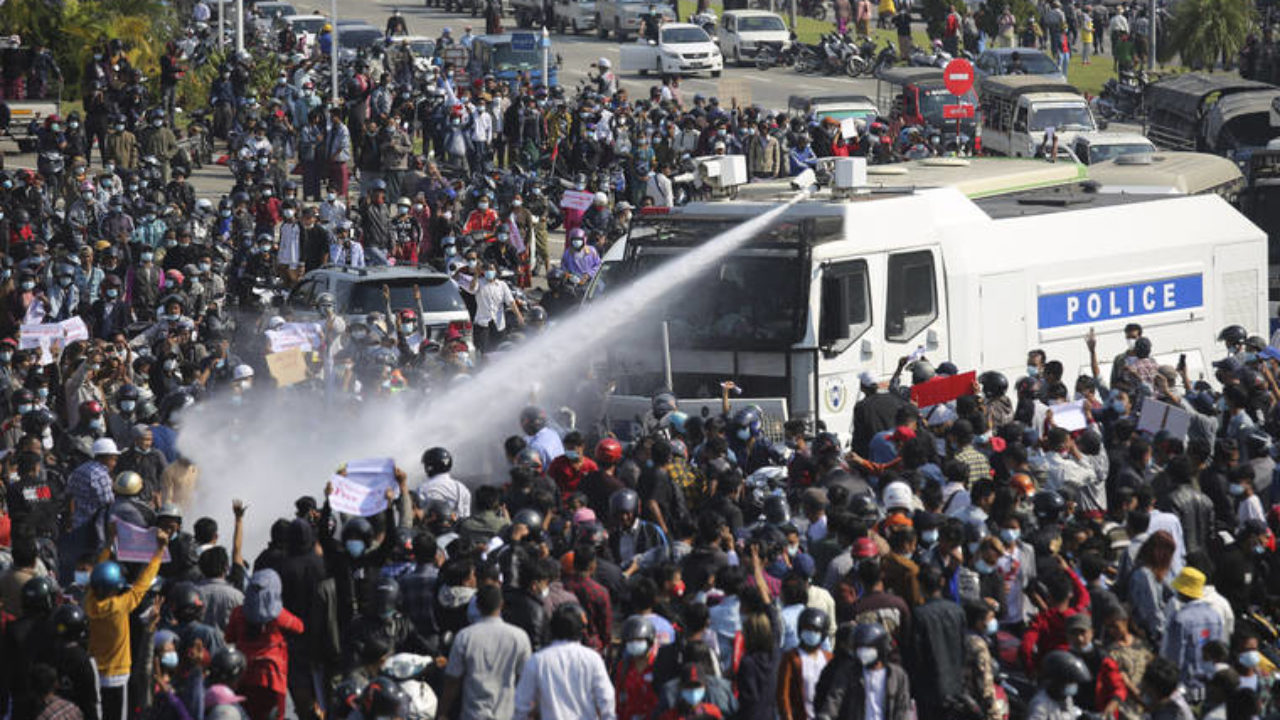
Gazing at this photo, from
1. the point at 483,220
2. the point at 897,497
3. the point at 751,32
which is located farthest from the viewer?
the point at 751,32

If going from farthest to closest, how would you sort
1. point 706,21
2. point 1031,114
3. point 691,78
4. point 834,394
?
point 706,21 < point 691,78 < point 1031,114 < point 834,394

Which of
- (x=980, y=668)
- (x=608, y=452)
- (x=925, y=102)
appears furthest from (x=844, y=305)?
(x=925, y=102)

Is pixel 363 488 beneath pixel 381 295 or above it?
beneath

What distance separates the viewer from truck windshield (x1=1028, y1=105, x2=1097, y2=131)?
36250mm

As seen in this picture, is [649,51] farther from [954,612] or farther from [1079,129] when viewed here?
[954,612]

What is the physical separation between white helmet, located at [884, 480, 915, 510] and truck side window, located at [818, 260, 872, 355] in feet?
13.6

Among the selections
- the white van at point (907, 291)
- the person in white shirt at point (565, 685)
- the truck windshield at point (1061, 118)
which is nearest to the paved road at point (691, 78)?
the truck windshield at point (1061, 118)

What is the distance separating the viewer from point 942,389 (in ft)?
52.7

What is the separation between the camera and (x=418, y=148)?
38188mm

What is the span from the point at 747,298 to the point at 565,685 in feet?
24.2

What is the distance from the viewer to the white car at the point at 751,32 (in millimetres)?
54469

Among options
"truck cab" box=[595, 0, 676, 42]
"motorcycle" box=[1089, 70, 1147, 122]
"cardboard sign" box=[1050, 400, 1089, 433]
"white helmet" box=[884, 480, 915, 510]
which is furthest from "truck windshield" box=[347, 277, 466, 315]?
"truck cab" box=[595, 0, 676, 42]

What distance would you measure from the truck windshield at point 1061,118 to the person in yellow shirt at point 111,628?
27361mm

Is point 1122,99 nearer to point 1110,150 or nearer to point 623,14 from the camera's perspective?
point 623,14
